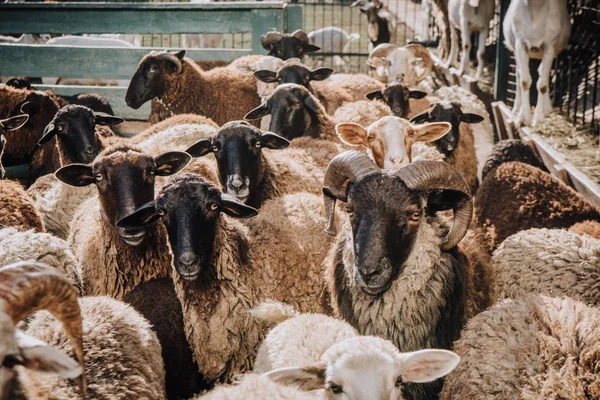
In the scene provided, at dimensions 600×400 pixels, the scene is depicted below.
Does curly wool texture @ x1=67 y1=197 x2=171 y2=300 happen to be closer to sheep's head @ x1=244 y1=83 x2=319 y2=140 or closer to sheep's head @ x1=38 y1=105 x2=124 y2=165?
sheep's head @ x1=38 y1=105 x2=124 y2=165

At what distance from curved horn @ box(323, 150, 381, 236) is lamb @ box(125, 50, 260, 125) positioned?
4073 millimetres

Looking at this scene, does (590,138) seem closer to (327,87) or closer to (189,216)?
(327,87)

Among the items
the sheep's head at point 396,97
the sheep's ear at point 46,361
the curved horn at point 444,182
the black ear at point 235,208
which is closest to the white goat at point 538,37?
the sheep's head at point 396,97

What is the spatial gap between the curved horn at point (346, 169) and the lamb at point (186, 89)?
4.07 m

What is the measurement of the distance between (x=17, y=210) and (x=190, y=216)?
1842 millimetres

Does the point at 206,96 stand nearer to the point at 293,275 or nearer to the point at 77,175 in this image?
the point at 77,175

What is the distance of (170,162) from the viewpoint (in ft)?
14.7

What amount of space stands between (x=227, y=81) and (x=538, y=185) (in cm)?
399

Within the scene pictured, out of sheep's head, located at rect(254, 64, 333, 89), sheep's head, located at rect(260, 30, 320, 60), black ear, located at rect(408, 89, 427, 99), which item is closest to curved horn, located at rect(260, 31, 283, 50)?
sheep's head, located at rect(260, 30, 320, 60)

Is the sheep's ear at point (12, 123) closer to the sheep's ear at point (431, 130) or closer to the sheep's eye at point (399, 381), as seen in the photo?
the sheep's ear at point (431, 130)

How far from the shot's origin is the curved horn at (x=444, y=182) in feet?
11.1

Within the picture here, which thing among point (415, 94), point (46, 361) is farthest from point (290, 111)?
point (46, 361)

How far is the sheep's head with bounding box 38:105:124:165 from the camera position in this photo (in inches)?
221

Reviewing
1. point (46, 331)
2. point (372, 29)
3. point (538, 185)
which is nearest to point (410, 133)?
point (538, 185)
